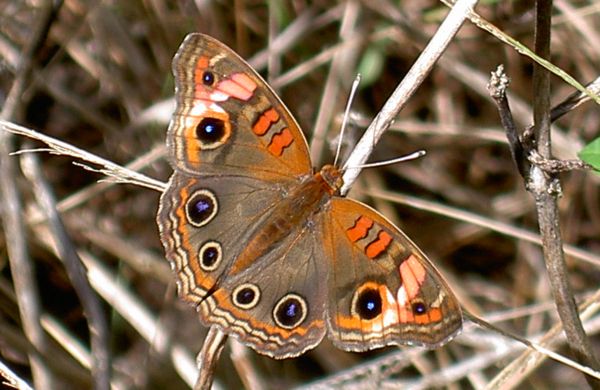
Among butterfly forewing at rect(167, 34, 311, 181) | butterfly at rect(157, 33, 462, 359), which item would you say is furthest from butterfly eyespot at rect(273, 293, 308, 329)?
butterfly forewing at rect(167, 34, 311, 181)

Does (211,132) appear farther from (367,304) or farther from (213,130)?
(367,304)

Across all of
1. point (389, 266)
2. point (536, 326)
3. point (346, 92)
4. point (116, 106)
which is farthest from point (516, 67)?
point (389, 266)

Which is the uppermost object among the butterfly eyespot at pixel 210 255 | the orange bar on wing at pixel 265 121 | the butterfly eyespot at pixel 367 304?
the orange bar on wing at pixel 265 121

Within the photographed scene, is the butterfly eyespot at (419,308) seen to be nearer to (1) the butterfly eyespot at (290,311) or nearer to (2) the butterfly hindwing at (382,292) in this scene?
(2) the butterfly hindwing at (382,292)

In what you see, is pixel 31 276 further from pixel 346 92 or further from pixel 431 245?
pixel 431 245

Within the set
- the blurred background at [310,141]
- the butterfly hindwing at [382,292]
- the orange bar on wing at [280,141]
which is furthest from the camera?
the blurred background at [310,141]

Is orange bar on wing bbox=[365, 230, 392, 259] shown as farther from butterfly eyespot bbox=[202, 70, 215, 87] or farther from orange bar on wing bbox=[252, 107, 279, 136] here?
butterfly eyespot bbox=[202, 70, 215, 87]

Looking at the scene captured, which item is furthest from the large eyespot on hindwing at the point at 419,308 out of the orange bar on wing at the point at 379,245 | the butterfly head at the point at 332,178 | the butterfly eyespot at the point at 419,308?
the butterfly head at the point at 332,178
